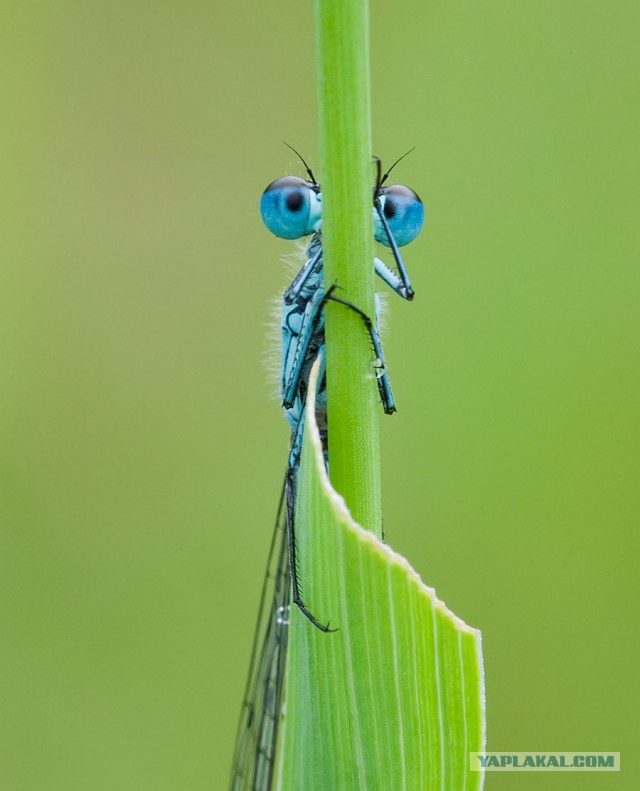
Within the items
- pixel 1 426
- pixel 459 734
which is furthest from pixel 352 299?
pixel 1 426

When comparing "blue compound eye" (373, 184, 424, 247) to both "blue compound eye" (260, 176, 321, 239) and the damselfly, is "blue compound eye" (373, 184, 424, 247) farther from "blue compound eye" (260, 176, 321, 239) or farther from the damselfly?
"blue compound eye" (260, 176, 321, 239)

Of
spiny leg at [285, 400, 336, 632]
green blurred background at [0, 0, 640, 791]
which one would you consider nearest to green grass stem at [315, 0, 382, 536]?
spiny leg at [285, 400, 336, 632]

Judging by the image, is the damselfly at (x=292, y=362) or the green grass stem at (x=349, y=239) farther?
the damselfly at (x=292, y=362)

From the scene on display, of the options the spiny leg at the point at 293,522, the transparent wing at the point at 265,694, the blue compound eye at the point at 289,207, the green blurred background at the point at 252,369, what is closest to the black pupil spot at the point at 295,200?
the blue compound eye at the point at 289,207

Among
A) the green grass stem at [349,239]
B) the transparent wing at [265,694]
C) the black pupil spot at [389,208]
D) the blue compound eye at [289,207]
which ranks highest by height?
the black pupil spot at [389,208]

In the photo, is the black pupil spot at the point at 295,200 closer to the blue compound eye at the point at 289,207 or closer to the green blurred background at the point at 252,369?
the blue compound eye at the point at 289,207

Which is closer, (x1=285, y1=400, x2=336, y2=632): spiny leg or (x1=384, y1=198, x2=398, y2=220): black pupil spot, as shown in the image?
(x1=285, y1=400, x2=336, y2=632): spiny leg

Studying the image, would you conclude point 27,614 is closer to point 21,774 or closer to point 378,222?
point 21,774
